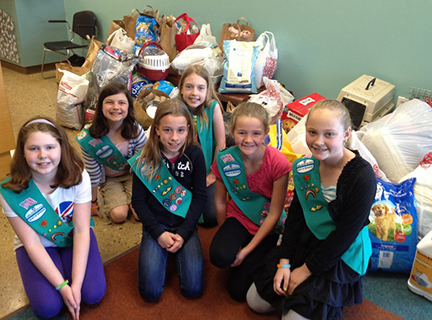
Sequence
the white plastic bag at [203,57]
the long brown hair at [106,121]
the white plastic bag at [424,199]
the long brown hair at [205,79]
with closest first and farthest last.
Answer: the white plastic bag at [424,199], the long brown hair at [106,121], the long brown hair at [205,79], the white plastic bag at [203,57]

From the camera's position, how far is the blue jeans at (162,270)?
1.52 m

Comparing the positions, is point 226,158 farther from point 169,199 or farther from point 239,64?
point 239,64

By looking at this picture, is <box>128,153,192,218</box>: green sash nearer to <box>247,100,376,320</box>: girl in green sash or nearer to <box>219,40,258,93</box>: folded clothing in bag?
<box>247,100,376,320</box>: girl in green sash

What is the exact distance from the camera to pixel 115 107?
5.87 feet

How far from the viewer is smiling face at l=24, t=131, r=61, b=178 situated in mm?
1323

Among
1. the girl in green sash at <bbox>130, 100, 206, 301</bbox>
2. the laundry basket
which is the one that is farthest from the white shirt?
the laundry basket

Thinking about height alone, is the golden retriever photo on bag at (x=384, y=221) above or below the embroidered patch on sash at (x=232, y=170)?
below

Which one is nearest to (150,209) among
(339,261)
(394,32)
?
(339,261)

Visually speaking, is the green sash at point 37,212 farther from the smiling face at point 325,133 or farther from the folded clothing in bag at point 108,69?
the folded clothing in bag at point 108,69

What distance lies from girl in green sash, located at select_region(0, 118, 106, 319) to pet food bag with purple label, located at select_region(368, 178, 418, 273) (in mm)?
1155

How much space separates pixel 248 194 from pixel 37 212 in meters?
0.82

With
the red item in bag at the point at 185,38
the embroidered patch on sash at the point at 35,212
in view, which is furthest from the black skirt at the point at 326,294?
the red item in bag at the point at 185,38

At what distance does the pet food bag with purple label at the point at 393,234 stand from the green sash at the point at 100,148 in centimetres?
123

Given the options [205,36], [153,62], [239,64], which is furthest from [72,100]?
[239,64]
